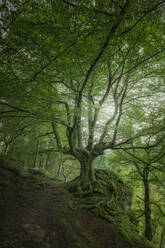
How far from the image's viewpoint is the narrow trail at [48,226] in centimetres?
356

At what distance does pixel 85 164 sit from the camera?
8.77 meters

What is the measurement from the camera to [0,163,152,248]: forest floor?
11.7 feet

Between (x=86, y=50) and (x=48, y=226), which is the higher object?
(x=86, y=50)

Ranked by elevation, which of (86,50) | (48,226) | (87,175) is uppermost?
(86,50)

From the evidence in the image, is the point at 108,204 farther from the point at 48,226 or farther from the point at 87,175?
the point at 48,226

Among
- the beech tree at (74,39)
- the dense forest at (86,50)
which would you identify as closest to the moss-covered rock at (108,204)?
the dense forest at (86,50)

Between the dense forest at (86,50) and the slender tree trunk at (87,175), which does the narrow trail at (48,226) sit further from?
the dense forest at (86,50)

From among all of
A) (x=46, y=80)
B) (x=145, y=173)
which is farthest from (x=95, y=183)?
(x=46, y=80)

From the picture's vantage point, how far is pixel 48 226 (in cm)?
446

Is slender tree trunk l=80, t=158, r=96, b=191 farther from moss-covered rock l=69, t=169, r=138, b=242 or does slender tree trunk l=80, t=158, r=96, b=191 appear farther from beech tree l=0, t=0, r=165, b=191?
moss-covered rock l=69, t=169, r=138, b=242

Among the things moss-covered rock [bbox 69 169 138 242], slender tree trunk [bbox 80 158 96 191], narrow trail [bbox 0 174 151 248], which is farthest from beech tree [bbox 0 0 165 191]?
narrow trail [bbox 0 174 151 248]

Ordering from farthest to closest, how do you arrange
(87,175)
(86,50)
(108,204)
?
1. (87,175)
2. (108,204)
3. (86,50)

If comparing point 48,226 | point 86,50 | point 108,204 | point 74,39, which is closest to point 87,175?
point 108,204

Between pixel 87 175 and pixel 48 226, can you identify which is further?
pixel 87 175
